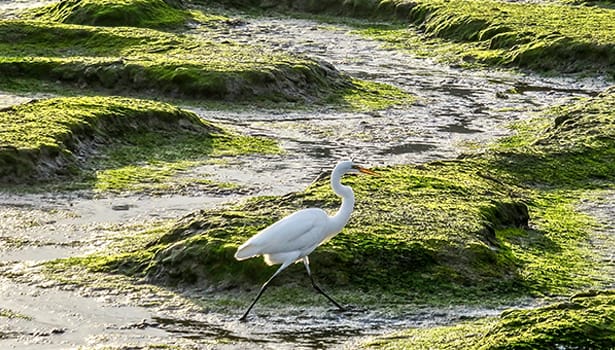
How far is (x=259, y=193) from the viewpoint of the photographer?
1855 centimetres

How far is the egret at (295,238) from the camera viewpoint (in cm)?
1245

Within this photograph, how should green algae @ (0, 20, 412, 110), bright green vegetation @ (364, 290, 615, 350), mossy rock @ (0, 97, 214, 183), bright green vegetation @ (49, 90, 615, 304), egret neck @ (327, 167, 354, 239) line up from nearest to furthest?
bright green vegetation @ (364, 290, 615, 350)
egret neck @ (327, 167, 354, 239)
bright green vegetation @ (49, 90, 615, 304)
mossy rock @ (0, 97, 214, 183)
green algae @ (0, 20, 412, 110)

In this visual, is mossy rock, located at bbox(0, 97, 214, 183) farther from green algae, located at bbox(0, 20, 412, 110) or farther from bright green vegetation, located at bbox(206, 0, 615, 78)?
bright green vegetation, located at bbox(206, 0, 615, 78)

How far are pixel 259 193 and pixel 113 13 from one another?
18629 mm

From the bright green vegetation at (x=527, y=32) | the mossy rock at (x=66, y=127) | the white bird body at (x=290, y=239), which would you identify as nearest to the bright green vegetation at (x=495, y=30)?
the bright green vegetation at (x=527, y=32)

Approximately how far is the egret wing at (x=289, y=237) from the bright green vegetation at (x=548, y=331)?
144cm

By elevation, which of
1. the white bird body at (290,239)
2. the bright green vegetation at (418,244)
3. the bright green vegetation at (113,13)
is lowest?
the bright green vegetation at (113,13)

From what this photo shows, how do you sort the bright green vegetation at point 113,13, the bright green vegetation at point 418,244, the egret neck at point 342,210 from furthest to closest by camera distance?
the bright green vegetation at point 113,13 → the bright green vegetation at point 418,244 → the egret neck at point 342,210

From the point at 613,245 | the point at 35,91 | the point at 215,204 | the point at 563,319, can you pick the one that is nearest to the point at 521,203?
the point at 613,245

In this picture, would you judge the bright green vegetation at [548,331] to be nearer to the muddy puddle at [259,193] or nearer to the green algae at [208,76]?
the muddy puddle at [259,193]

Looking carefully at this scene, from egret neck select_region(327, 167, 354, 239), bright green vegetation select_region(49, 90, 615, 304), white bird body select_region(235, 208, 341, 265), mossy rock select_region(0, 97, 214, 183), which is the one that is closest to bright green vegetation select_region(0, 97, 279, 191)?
mossy rock select_region(0, 97, 214, 183)

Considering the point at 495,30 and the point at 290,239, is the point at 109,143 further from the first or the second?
the point at 495,30

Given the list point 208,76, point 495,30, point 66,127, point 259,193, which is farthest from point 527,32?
point 259,193

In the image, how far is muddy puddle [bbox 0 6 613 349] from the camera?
1227cm
